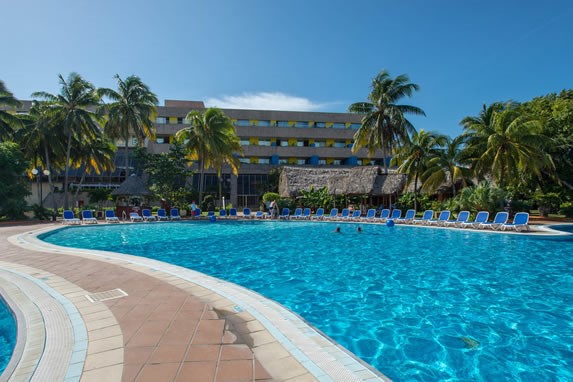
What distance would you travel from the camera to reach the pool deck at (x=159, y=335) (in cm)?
301

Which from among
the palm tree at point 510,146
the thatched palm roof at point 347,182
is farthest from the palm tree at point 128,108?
the palm tree at point 510,146

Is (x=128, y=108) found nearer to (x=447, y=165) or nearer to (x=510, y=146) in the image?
(x=447, y=165)

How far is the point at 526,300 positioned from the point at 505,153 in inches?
683

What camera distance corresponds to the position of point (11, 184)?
22.6 meters

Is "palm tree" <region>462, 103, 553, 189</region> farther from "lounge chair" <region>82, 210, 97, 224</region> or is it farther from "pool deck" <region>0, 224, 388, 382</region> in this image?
"lounge chair" <region>82, 210, 97, 224</region>

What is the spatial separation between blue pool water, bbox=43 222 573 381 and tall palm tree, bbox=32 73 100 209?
1761cm

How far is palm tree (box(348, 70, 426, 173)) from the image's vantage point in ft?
92.0

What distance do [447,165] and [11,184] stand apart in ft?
103

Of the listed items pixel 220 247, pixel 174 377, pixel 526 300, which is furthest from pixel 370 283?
pixel 220 247

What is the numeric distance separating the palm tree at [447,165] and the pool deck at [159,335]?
2101cm

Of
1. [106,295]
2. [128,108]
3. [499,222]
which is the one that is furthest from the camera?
[128,108]

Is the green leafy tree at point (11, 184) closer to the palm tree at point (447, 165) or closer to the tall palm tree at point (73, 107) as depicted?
the tall palm tree at point (73, 107)

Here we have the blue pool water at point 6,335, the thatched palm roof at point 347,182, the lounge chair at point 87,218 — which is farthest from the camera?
the thatched palm roof at point 347,182

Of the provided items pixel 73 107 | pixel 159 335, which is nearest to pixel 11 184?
pixel 73 107
